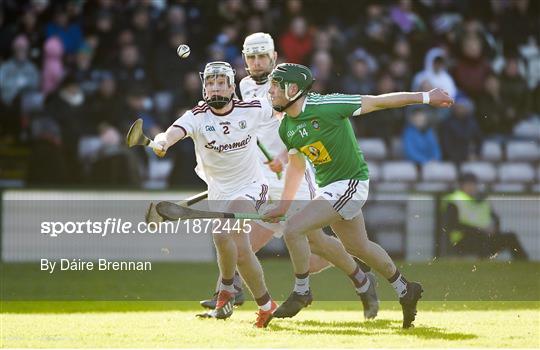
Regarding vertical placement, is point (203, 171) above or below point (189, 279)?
above

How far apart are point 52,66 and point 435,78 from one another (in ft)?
17.5

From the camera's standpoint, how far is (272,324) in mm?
10500

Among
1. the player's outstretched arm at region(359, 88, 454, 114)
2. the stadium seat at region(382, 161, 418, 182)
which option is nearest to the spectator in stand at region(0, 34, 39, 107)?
the stadium seat at region(382, 161, 418, 182)

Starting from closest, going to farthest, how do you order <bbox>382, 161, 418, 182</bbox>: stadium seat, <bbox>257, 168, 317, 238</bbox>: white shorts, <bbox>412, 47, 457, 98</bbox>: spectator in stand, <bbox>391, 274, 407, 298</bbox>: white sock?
<bbox>391, 274, 407, 298</bbox>: white sock < <bbox>257, 168, 317, 238</bbox>: white shorts < <bbox>382, 161, 418, 182</bbox>: stadium seat < <bbox>412, 47, 457, 98</bbox>: spectator in stand

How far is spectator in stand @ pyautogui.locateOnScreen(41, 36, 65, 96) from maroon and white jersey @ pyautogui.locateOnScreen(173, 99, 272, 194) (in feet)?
25.6

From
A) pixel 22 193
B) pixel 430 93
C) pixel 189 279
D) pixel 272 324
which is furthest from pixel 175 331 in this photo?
pixel 22 193

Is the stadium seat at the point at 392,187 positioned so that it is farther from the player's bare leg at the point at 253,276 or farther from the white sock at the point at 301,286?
the white sock at the point at 301,286

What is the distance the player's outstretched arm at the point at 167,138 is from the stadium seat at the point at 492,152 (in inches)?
337

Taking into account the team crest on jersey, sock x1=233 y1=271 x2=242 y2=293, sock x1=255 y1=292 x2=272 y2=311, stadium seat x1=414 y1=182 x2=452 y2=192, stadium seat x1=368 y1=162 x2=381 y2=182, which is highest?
the team crest on jersey

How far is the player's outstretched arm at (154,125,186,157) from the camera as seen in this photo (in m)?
9.84

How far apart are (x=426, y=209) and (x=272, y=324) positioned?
5.79 metres

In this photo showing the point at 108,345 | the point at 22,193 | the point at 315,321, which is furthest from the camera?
the point at 22,193

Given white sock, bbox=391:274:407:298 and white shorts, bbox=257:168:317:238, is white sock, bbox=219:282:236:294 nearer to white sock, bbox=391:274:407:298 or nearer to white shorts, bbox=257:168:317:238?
white shorts, bbox=257:168:317:238

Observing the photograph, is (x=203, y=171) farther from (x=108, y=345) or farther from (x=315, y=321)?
(x=108, y=345)
